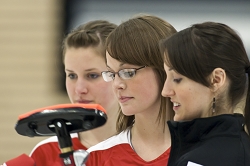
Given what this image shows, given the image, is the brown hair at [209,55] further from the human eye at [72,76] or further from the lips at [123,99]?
the human eye at [72,76]

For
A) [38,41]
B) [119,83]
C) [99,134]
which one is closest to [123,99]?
[119,83]

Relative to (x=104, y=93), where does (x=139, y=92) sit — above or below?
above

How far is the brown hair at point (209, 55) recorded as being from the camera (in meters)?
1.69

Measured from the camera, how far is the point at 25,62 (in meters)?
5.49

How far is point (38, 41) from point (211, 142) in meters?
4.03

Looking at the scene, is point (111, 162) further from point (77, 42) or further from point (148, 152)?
point (77, 42)

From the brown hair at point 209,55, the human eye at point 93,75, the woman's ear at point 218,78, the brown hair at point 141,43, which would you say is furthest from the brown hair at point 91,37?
the woman's ear at point 218,78

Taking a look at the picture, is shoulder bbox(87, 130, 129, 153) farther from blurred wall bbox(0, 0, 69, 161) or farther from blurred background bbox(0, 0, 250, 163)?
blurred wall bbox(0, 0, 69, 161)

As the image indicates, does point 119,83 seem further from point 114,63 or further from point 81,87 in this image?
point 81,87

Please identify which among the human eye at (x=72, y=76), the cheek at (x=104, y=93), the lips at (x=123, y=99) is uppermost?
the lips at (x=123, y=99)

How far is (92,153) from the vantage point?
229cm

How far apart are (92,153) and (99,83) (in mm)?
468

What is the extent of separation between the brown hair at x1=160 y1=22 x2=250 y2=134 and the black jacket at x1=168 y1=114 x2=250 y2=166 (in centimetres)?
10

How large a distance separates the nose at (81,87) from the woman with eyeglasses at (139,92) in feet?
1.08
